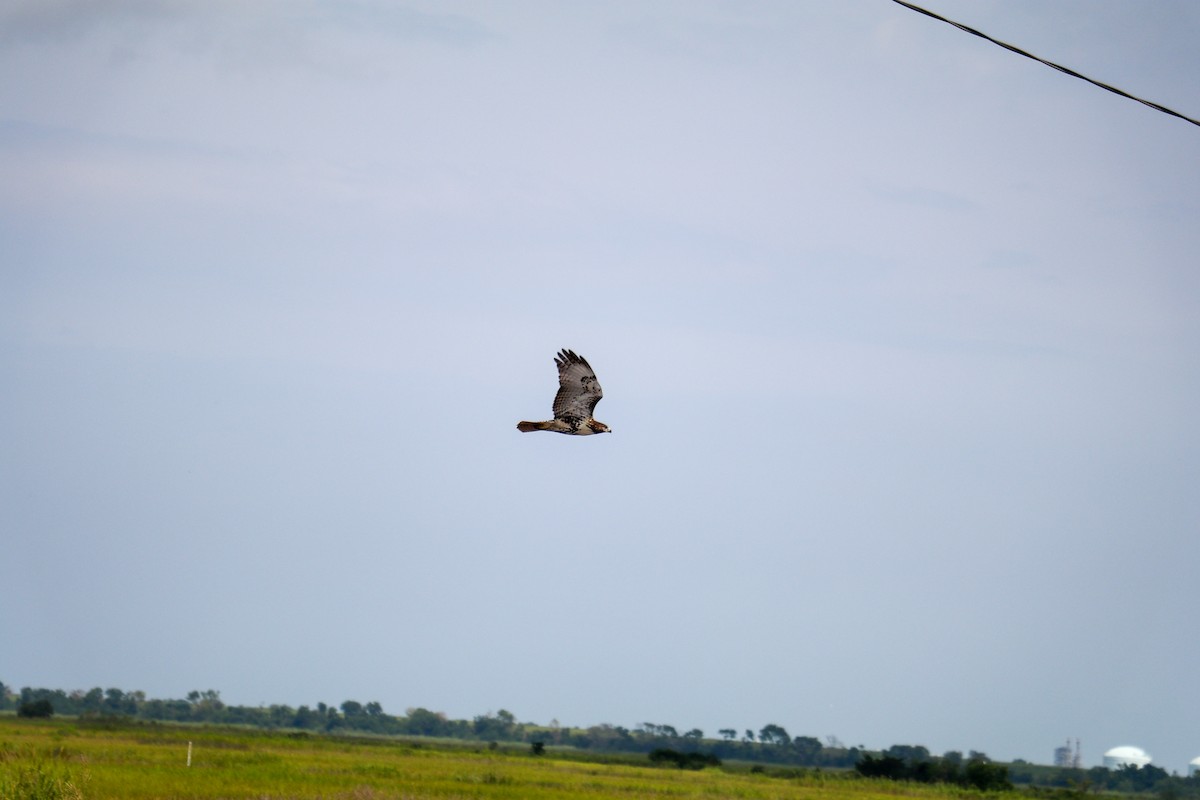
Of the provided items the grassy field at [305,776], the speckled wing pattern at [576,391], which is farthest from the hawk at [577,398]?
the grassy field at [305,776]

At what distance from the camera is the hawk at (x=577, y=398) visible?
21.6 meters

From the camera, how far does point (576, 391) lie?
21.6 metres

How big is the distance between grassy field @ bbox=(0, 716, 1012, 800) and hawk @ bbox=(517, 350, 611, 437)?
12121mm

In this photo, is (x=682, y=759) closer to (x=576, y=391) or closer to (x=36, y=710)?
(x=36, y=710)

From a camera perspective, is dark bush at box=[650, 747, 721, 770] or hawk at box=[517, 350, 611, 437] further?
dark bush at box=[650, 747, 721, 770]

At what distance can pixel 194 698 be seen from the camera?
15550 cm

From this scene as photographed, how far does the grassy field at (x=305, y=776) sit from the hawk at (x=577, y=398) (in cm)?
1212

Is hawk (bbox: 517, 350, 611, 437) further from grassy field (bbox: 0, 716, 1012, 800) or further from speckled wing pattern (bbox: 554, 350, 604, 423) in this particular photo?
grassy field (bbox: 0, 716, 1012, 800)

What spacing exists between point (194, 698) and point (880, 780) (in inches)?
4277

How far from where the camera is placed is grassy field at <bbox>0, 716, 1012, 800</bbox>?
107 ft

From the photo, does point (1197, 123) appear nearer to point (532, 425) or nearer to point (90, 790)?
point (532, 425)

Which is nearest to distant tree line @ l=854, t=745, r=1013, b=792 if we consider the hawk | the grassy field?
the grassy field

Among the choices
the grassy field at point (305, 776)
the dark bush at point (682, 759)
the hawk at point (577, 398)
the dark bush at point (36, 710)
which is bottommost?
the dark bush at point (36, 710)

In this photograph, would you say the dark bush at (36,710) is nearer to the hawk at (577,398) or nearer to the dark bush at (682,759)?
A: the dark bush at (682,759)
